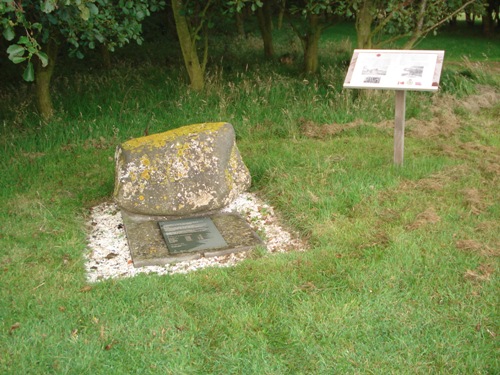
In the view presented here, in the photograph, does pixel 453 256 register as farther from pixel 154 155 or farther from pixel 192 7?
pixel 192 7

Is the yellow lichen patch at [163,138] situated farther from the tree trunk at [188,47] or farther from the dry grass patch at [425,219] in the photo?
the tree trunk at [188,47]

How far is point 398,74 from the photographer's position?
23.2 ft

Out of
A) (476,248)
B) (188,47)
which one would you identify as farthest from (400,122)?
(188,47)

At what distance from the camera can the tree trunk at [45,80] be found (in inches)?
360

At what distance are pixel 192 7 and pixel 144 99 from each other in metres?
1.76

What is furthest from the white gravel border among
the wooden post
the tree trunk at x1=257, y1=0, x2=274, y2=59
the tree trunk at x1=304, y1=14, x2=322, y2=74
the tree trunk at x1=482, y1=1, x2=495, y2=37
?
the tree trunk at x1=482, y1=1, x2=495, y2=37

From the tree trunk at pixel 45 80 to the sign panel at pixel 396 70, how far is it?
467cm

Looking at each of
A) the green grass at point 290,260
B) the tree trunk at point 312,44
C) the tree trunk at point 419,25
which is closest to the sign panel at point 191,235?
the green grass at point 290,260

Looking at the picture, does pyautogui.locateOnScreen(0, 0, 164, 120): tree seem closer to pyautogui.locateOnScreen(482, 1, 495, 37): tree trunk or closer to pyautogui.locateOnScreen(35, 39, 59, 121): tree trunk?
pyautogui.locateOnScreen(35, 39, 59, 121): tree trunk

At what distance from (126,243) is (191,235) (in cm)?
67

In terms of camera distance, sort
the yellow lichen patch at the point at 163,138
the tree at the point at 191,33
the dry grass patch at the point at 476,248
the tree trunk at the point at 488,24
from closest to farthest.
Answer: the dry grass patch at the point at 476,248, the yellow lichen patch at the point at 163,138, the tree at the point at 191,33, the tree trunk at the point at 488,24

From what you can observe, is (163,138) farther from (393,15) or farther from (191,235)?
(393,15)

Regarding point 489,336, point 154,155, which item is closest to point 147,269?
point 154,155

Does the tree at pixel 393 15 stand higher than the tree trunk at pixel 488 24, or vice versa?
the tree at pixel 393 15
